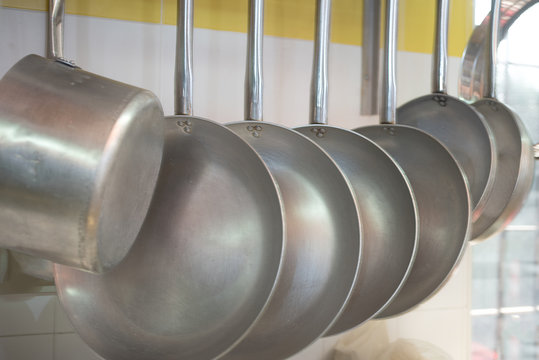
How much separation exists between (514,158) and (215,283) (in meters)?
0.50

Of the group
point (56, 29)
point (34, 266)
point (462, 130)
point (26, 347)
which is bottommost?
point (26, 347)

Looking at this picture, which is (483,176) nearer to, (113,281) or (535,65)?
(535,65)

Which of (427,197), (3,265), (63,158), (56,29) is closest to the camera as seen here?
(63,158)

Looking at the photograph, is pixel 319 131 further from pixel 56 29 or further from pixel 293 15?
pixel 56 29

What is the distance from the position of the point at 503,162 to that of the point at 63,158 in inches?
26.6

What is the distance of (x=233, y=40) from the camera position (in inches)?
28.8

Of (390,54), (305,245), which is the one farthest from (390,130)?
(305,245)

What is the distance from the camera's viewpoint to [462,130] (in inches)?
31.4

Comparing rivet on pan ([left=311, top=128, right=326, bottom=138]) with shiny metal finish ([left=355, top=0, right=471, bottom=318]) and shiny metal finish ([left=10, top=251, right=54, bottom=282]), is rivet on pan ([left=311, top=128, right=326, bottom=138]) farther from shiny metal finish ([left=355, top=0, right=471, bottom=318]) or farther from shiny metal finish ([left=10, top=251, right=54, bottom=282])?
shiny metal finish ([left=10, top=251, right=54, bottom=282])

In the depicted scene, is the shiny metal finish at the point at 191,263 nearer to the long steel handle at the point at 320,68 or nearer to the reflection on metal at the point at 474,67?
the long steel handle at the point at 320,68

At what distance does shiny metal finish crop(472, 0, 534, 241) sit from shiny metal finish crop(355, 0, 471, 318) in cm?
14

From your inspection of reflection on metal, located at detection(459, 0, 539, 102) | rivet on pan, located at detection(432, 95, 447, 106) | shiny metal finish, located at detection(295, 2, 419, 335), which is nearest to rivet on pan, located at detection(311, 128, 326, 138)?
shiny metal finish, located at detection(295, 2, 419, 335)

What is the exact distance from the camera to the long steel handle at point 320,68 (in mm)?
641

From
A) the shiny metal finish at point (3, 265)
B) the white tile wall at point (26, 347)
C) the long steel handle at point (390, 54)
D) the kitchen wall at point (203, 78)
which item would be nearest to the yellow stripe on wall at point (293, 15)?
the kitchen wall at point (203, 78)
